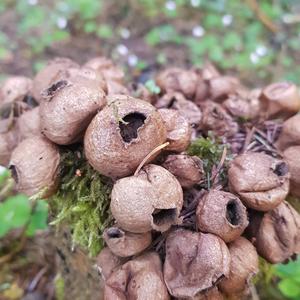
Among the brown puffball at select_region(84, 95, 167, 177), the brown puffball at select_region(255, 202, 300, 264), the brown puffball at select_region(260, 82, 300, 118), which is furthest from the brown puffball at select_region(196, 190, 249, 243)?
the brown puffball at select_region(260, 82, 300, 118)

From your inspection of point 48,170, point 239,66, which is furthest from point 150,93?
point 239,66

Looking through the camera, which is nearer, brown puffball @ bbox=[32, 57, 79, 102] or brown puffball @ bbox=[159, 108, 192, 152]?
brown puffball @ bbox=[159, 108, 192, 152]

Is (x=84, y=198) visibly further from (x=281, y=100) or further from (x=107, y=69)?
(x=281, y=100)

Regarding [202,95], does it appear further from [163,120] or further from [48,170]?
[48,170]

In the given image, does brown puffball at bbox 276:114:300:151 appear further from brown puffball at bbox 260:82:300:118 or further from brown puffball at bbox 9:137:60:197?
brown puffball at bbox 9:137:60:197

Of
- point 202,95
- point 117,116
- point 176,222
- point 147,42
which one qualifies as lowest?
point 147,42

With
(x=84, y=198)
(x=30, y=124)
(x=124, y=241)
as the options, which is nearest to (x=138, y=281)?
(x=124, y=241)
